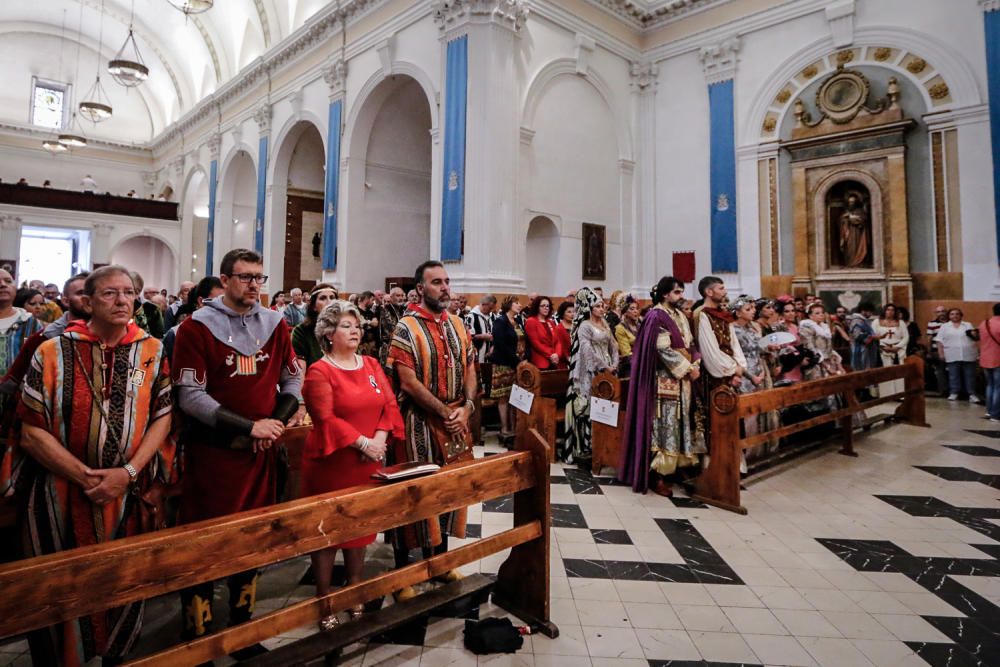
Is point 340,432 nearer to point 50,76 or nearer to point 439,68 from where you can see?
point 439,68

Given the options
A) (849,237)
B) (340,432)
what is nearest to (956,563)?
(340,432)

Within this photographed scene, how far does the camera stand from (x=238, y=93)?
16516 mm

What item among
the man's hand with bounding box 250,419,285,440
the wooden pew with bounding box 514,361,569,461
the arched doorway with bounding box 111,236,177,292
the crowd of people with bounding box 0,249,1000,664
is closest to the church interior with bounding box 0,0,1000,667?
the wooden pew with bounding box 514,361,569,461

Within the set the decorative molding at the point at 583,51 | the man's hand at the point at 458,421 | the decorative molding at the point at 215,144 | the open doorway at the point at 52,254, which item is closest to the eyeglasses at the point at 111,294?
the man's hand at the point at 458,421

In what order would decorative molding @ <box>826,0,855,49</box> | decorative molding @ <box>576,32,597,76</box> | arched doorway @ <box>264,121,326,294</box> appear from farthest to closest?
arched doorway @ <box>264,121,326,294</box>, decorative molding @ <box>576,32,597,76</box>, decorative molding @ <box>826,0,855,49</box>

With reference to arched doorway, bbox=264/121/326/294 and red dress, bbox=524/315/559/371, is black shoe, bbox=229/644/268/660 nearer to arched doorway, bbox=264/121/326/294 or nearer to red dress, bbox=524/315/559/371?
red dress, bbox=524/315/559/371

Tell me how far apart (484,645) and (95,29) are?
91.5 feet

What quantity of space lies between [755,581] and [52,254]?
27110 millimetres

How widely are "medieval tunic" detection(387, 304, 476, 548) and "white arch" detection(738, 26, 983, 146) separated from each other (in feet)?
33.6

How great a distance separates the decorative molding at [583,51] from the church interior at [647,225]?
111 millimetres

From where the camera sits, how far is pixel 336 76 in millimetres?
12086

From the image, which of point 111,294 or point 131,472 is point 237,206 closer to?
point 111,294

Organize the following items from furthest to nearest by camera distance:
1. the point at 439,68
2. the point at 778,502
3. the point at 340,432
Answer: the point at 439,68 < the point at 778,502 < the point at 340,432

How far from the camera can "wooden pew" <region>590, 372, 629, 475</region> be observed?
15.9 feet
